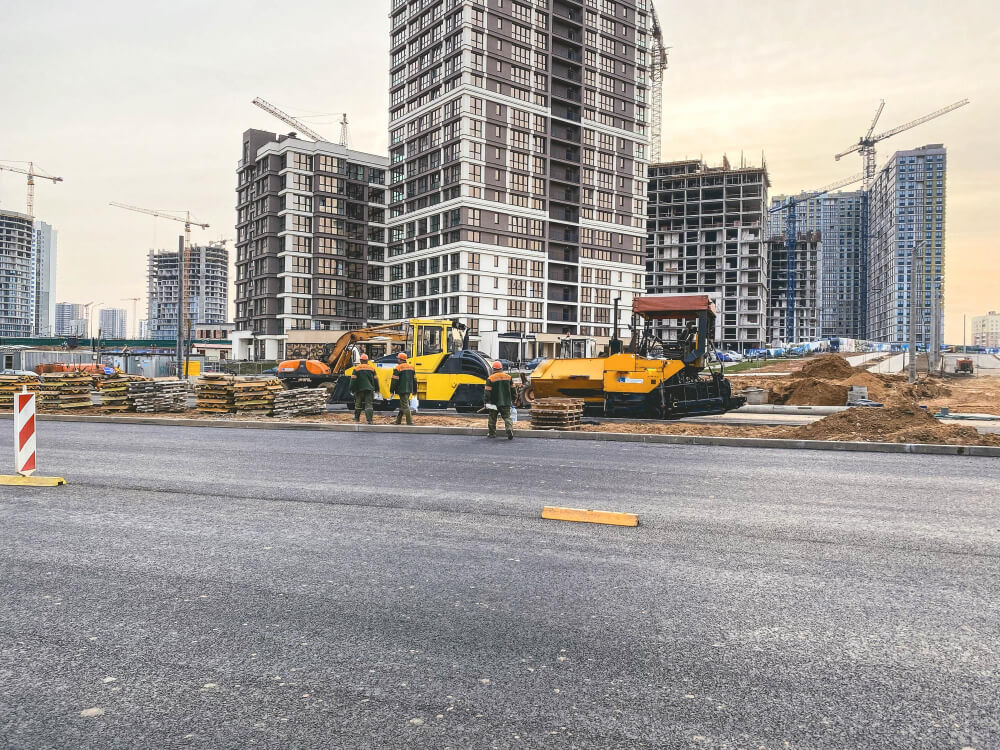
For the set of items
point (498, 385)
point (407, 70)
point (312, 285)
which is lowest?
point (498, 385)

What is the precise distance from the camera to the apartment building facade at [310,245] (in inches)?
3492

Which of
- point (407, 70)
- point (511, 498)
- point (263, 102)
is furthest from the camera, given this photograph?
point (263, 102)

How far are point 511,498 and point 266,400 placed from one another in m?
14.1

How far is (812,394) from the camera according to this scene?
2562cm

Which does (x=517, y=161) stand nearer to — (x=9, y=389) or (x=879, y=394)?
(x=879, y=394)

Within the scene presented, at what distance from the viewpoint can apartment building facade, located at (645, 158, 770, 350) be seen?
12556cm

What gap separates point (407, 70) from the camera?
86875 millimetres

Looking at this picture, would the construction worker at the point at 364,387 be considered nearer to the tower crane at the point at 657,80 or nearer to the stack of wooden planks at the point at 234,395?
the stack of wooden planks at the point at 234,395

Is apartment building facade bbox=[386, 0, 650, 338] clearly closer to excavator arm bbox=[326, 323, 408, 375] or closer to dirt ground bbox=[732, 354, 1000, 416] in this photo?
excavator arm bbox=[326, 323, 408, 375]

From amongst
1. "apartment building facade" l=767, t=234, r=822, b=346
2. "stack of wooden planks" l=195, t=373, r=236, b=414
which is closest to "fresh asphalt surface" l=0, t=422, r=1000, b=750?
"stack of wooden planks" l=195, t=373, r=236, b=414

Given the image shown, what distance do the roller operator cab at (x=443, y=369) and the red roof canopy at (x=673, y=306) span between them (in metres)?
5.29

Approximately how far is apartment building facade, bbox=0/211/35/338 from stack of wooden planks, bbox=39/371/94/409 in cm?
17339

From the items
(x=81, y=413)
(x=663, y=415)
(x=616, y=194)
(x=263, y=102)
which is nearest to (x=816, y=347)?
(x=616, y=194)

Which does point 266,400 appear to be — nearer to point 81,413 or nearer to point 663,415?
point 81,413
